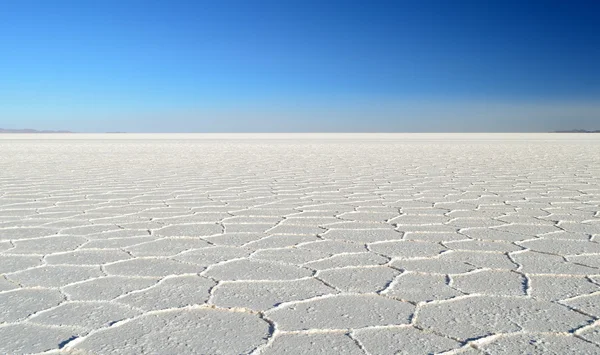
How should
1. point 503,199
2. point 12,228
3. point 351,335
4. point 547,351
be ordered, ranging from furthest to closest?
point 503,199 → point 12,228 → point 351,335 → point 547,351

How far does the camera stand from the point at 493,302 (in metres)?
1.71

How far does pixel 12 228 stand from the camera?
293 centimetres

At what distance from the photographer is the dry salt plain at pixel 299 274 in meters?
1.44

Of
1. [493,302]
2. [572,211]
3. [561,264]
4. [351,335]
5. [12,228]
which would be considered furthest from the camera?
[572,211]

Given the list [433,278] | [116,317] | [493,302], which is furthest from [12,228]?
[493,302]

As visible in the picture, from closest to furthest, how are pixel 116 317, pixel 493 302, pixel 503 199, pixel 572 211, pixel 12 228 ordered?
1. pixel 116 317
2. pixel 493 302
3. pixel 12 228
4. pixel 572 211
5. pixel 503 199

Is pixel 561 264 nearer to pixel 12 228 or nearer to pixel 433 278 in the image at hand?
pixel 433 278

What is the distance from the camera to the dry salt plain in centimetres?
144

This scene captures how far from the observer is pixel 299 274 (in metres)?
2.04

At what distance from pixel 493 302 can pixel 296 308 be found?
1.99 feet

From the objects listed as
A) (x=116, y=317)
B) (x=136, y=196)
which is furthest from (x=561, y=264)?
(x=136, y=196)

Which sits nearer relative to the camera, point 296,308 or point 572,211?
point 296,308

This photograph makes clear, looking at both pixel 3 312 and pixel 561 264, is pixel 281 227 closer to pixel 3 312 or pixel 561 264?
pixel 561 264

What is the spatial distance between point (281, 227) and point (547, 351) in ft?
5.87
